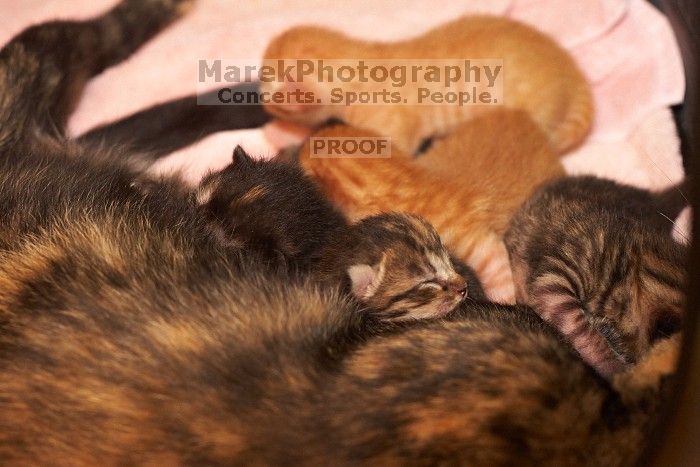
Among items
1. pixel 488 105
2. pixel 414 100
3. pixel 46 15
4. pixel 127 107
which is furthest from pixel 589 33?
pixel 46 15

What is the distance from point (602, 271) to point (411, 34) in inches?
52.9

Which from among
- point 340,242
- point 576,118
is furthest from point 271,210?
point 576,118

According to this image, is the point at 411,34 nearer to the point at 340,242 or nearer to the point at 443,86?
the point at 443,86

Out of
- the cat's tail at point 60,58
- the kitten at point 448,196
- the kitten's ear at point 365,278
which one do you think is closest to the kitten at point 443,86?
the kitten at point 448,196

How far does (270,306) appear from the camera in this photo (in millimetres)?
1415

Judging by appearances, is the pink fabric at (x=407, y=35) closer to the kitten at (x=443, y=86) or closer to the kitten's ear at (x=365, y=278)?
the kitten at (x=443, y=86)

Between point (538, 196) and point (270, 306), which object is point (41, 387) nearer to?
point (270, 306)

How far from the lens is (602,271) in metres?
1.75

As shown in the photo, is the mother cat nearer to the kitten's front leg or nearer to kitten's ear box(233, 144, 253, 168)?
kitten's ear box(233, 144, 253, 168)

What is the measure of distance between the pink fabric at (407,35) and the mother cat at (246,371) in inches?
34.2

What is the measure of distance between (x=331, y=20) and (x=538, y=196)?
3.79ft

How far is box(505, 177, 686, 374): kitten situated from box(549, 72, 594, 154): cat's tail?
473 millimetres

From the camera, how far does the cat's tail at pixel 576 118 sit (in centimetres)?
243

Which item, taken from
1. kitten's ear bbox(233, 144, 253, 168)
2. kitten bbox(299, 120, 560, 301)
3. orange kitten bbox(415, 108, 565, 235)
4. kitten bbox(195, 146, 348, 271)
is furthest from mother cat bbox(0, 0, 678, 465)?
orange kitten bbox(415, 108, 565, 235)
